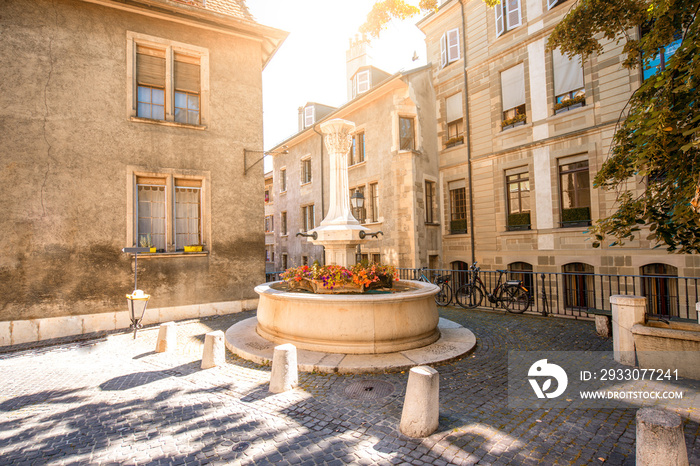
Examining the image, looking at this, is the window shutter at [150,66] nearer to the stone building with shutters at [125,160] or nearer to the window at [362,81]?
the stone building with shutters at [125,160]

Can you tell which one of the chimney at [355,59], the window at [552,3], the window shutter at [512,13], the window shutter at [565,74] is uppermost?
the chimney at [355,59]

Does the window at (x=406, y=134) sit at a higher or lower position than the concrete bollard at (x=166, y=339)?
higher

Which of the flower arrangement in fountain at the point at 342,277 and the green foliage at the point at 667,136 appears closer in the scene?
the green foliage at the point at 667,136

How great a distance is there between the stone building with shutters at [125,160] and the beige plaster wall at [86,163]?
0.09 ft

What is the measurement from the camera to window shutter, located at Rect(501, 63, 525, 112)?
14742 mm

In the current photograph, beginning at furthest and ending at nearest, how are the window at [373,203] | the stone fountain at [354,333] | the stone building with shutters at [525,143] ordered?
the window at [373,203] < the stone building with shutters at [525,143] < the stone fountain at [354,333]

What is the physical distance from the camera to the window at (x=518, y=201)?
Result: 14.5 m

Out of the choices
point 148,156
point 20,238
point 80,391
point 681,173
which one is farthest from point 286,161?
point 681,173

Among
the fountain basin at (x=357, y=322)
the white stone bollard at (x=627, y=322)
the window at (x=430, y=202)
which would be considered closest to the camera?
the white stone bollard at (x=627, y=322)

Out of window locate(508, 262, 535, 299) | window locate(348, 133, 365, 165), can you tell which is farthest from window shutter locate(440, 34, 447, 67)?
window locate(508, 262, 535, 299)

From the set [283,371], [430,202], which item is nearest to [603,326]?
[283,371]

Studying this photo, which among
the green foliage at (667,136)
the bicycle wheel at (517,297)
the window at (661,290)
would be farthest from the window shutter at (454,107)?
the green foliage at (667,136)

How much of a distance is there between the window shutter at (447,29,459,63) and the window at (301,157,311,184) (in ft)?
36.6

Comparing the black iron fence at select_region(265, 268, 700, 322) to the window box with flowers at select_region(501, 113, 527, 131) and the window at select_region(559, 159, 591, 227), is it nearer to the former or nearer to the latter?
the window at select_region(559, 159, 591, 227)
